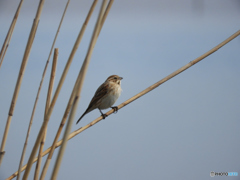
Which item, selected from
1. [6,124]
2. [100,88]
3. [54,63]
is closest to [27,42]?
[54,63]

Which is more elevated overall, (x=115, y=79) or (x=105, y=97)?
(x=115, y=79)

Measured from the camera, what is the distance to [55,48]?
81.4 inches

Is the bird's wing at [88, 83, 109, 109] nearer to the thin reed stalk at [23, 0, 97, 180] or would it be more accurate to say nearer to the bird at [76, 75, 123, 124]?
the bird at [76, 75, 123, 124]

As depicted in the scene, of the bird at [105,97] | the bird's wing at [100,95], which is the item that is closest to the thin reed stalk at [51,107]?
the bird at [105,97]

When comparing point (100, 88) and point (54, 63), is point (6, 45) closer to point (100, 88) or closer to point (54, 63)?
point (54, 63)

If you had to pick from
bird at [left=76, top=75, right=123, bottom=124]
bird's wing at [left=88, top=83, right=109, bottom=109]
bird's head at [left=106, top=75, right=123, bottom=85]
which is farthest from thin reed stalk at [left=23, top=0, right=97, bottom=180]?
bird's head at [left=106, top=75, right=123, bottom=85]

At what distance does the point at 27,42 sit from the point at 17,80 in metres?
0.28

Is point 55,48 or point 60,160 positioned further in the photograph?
point 55,48

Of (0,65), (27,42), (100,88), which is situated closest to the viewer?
(27,42)

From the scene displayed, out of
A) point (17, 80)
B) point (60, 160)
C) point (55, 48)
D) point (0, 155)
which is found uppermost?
point (55, 48)

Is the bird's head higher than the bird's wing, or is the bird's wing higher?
the bird's head

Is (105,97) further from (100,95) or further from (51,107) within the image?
(51,107)

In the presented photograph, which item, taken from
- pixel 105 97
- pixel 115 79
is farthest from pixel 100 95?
pixel 115 79

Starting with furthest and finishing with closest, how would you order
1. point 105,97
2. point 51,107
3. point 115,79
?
point 115,79 < point 105,97 < point 51,107
